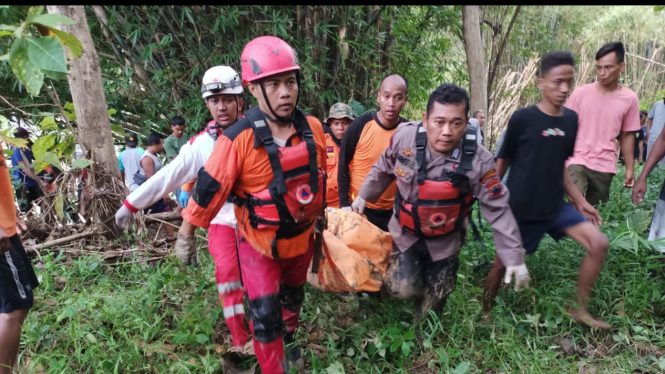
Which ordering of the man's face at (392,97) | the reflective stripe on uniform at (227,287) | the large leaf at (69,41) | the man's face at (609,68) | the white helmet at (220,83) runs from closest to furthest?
1. the large leaf at (69,41)
2. the reflective stripe on uniform at (227,287)
3. the white helmet at (220,83)
4. the man's face at (392,97)
5. the man's face at (609,68)

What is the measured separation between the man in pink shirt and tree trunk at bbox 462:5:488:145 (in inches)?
187

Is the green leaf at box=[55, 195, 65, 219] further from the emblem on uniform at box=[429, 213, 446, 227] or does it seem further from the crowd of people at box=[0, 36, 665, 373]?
the emblem on uniform at box=[429, 213, 446, 227]

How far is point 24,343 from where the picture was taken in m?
3.21

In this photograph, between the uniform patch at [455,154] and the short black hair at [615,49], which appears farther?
the short black hair at [615,49]

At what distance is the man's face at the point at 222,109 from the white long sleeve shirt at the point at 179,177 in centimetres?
18

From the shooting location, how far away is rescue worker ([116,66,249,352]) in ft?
8.31

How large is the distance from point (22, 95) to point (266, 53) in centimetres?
666

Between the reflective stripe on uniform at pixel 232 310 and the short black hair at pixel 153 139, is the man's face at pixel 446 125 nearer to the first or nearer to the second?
the reflective stripe on uniform at pixel 232 310

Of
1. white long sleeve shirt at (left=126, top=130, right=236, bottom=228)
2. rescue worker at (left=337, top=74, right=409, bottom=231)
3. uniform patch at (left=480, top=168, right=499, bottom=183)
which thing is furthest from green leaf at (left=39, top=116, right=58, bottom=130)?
uniform patch at (left=480, top=168, right=499, bottom=183)

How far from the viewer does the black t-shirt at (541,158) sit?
3.04 m

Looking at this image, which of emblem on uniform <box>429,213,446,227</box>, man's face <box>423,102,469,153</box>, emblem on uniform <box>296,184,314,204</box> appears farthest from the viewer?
emblem on uniform <box>429,213,446,227</box>

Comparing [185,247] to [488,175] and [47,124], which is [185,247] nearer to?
[488,175]

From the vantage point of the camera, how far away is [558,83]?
3018 millimetres

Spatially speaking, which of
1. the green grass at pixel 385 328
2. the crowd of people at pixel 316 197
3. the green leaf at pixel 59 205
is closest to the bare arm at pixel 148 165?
the green leaf at pixel 59 205
